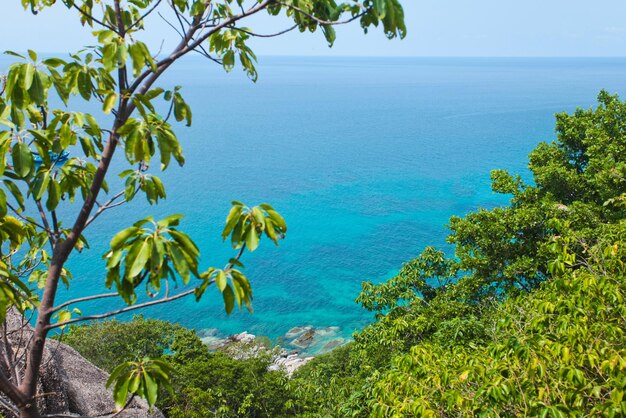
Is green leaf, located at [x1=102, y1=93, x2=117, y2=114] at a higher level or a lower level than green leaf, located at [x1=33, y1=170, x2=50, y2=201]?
higher

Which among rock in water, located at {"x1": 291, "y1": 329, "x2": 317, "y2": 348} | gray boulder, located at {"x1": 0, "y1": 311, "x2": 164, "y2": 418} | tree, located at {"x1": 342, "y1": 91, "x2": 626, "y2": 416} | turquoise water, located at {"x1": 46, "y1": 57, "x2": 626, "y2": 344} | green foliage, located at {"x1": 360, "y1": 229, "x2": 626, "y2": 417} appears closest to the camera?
green foliage, located at {"x1": 360, "y1": 229, "x2": 626, "y2": 417}

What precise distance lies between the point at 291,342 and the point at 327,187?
94.4 feet

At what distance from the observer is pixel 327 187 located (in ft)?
185

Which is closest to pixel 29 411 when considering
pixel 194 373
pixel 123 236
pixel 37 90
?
pixel 123 236

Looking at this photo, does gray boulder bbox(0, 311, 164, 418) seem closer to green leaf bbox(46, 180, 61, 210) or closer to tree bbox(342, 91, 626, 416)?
tree bbox(342, 91, 626, 416)

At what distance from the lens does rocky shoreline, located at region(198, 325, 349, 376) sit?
1071 inches

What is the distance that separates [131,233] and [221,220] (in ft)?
142

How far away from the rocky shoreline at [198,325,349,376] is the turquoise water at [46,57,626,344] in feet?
2.40

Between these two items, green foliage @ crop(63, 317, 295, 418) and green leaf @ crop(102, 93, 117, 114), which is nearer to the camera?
green leaf @ crop(102, 93, 117, 114)

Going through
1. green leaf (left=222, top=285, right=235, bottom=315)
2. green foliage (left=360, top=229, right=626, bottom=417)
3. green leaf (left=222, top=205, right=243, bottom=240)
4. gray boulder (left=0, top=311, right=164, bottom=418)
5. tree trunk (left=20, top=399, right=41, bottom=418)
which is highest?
green leaf (left=222, top=205, right=243, bottom=240)

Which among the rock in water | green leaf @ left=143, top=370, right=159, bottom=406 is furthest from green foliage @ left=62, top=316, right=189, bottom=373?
green leaf @ left=143, top=370, right=159, bottom=406

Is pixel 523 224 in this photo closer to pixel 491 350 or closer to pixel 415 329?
pixel 415 329

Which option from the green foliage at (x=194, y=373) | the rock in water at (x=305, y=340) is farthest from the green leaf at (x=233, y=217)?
the rock in water at (x=305, y=340)

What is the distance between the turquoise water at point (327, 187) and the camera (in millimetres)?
34062
